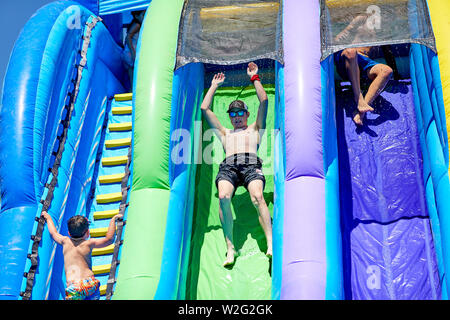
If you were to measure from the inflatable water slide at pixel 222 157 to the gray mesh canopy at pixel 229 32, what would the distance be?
2 centimetres

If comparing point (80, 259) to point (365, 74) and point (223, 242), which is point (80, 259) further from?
point (365, 74)

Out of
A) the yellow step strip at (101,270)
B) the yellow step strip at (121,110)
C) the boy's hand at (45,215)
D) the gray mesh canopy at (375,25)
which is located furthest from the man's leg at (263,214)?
the yellow step strip at (121,110)

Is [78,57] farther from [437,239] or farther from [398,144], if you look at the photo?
[437,239]

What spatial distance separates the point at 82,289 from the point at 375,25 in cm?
306

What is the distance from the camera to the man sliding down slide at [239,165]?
484cm

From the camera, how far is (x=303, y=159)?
4598mm

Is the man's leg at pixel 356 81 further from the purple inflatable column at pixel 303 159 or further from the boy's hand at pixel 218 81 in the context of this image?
the boy's hand at pixel 218 81

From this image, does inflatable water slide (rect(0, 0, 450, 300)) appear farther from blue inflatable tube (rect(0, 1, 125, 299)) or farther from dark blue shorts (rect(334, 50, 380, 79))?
dark blue shorts (rect(334, 50, 380, 79))

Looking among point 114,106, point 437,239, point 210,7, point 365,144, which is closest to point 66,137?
point 114,106

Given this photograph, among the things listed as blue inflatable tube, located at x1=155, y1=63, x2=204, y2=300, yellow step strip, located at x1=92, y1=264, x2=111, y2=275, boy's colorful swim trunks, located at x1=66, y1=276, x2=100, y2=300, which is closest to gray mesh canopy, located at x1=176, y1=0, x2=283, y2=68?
blue inflatable tube, located at x1=155, y1=63, x2=204, y2=300

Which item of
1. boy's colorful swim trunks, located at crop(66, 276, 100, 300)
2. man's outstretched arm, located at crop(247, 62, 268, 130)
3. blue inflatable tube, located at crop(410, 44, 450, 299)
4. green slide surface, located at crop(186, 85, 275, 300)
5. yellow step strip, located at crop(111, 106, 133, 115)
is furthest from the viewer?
yellow step strip, located at crop(111, 106, 133, 115)

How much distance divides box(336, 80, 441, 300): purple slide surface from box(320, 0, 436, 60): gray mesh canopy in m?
0.96

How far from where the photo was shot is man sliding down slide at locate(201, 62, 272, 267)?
484 cm

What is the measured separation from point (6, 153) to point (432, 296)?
3494mm
